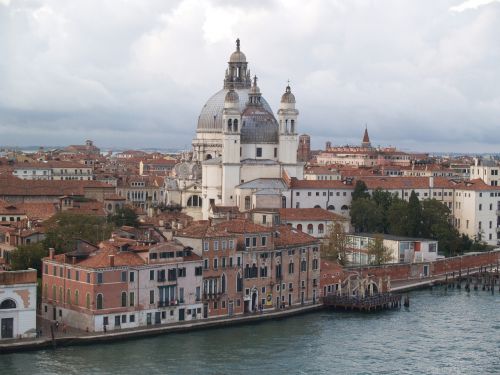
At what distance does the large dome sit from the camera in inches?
1993

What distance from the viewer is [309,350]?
2448cm

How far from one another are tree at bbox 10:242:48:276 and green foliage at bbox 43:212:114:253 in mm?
654

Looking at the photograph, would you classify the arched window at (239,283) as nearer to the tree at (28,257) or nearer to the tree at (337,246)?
the tree at (28,257)

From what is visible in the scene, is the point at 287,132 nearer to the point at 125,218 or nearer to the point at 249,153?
the point at 249,153

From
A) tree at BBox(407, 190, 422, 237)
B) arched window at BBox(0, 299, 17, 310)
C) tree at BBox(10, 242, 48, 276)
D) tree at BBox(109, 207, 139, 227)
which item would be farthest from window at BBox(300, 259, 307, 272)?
tree at BBox(407, 190, 422, 237)

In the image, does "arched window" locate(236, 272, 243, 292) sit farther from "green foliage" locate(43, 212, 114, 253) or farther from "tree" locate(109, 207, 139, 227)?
"tree" locate(109, 207, 139, 227)

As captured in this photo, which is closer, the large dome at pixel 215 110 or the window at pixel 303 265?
the window at pixel 303 265

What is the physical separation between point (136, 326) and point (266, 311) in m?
4.11

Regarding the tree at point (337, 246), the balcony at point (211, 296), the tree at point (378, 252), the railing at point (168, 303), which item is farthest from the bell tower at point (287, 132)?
the railing at point (168, 303)

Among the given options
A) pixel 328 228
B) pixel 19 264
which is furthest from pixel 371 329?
pixel 328 228

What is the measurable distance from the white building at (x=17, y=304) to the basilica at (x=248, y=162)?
19199 millimetres

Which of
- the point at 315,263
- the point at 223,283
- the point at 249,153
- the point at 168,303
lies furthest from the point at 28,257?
the point at 249,153

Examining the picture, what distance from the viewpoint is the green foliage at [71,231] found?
2961 cm

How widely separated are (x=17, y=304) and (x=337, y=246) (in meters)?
15.1
